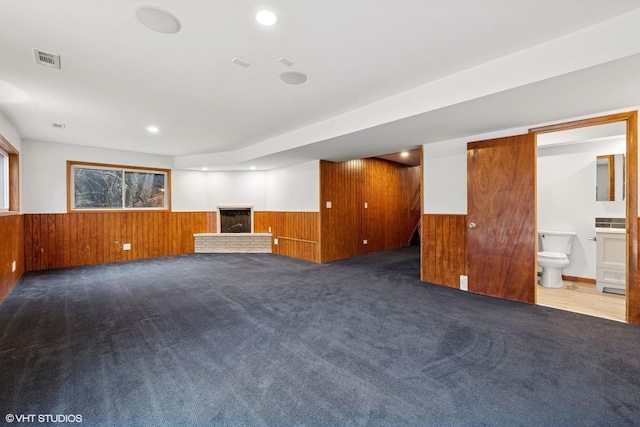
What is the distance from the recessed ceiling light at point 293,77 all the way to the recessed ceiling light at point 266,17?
685 mm

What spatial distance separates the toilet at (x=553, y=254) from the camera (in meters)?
3.97

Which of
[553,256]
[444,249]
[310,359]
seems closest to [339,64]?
[310,359]

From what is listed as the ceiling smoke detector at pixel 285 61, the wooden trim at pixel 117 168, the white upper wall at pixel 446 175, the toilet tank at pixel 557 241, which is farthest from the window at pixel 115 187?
the toilet tank at pixel 557 241

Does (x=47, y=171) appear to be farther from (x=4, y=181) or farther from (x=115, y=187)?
(x=115, y=187)

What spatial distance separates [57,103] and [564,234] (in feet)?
23.4

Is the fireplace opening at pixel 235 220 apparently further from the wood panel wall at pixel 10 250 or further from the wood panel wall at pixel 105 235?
the wood panel wall at pixel 10 250

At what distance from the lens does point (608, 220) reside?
13.3 feet

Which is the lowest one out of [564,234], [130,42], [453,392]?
[453,392]

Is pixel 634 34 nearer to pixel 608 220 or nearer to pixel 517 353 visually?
pixel 517 353

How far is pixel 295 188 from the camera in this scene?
657 centimetres

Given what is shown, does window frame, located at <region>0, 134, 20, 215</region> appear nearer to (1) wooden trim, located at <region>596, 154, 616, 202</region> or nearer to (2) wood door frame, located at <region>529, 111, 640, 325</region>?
(2) wood door frame, located at <region>529, 111, 640, 325</region>

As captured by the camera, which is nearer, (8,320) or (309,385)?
(309,385)

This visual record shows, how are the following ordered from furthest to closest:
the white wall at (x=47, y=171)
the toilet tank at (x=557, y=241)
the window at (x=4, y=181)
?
1. the white wall at (x=47, y=171)
2. the window at (x=4, y=181)
3. the toilet tank at (x=557, y=241)

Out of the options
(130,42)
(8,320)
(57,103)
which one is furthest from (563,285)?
(57,103)
